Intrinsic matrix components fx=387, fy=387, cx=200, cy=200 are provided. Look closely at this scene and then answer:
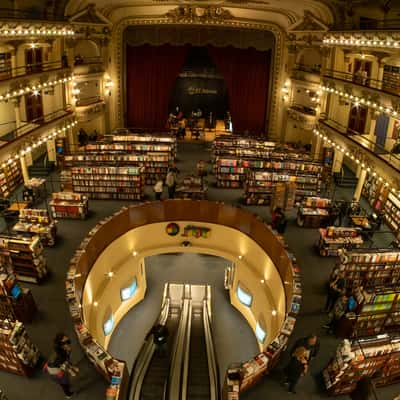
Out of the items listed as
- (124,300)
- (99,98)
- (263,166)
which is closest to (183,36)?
(99,98)

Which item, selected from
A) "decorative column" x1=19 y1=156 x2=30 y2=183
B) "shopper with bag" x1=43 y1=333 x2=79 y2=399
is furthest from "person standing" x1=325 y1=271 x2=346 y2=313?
"decorative column" x1=19 y1=156 x2=30 y2=183

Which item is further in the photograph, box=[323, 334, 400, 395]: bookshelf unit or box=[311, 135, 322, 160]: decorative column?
box=[311, 135, 322, 160]: decorative column

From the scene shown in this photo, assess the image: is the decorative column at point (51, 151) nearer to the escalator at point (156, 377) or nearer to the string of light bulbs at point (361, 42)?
the escalator at point (156, 377)

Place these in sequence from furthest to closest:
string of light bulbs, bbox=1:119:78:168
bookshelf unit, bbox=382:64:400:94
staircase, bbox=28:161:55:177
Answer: staircase, bbox=28:161:55:177 < bookshelf unit, bbox=382:64:400:94 < string of light bulbs, bbox=1:119:78:168

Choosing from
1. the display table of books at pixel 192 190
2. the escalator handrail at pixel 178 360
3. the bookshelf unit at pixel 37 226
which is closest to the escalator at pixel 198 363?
the escalator handrail at pixel 178 360

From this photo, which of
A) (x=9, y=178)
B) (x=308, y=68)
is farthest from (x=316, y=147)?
(x=9, y=178)

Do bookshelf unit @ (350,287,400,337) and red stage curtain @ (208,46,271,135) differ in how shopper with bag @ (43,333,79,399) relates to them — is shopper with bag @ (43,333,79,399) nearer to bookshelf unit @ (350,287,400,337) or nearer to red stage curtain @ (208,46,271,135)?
bookshelf unit @ (350,287,400,337)

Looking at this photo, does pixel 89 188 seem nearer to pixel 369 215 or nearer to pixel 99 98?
pixel 99 98

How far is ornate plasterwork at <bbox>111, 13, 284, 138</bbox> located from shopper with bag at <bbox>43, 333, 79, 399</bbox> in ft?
51.2

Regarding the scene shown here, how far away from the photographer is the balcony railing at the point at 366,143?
1232cm

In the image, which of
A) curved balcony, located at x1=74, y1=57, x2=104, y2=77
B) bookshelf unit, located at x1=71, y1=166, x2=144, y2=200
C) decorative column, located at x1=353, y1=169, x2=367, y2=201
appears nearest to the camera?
bookshelf unit, located at x1=71, y1=166, x2=144, y2=200

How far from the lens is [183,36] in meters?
19.1

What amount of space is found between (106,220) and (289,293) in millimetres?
5817

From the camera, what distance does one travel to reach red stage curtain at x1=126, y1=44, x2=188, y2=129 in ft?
66.4
